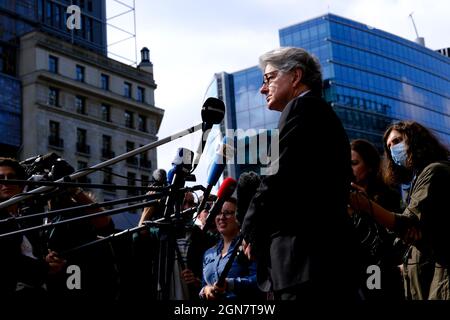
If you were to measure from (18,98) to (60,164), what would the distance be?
4391cm

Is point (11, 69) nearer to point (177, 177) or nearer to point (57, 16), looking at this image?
point (57, 16)

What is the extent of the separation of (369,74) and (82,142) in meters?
30.7

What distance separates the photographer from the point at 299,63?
336cm

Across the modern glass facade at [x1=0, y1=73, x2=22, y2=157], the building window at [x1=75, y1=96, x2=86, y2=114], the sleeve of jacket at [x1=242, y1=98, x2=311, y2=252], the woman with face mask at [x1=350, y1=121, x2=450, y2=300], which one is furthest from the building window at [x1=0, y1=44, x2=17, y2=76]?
the sleeve of jacket at [x1=242, y1=98, x2=311, y2=252]

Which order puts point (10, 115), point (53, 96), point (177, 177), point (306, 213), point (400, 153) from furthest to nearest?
point (53, 96) < point (10, 115) < point (400, 153) < point (177, 177) < point (306, 213)

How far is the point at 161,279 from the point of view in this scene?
3178 mm

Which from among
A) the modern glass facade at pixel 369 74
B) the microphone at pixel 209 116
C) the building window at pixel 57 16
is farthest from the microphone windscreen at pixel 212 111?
the modern glass facade at pixel 369 74

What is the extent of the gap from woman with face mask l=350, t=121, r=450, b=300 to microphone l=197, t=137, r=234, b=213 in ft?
2.50

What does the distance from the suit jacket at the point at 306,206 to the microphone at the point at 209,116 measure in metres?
0.35

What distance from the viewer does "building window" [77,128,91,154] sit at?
47.3m

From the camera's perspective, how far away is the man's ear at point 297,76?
10.9 feet

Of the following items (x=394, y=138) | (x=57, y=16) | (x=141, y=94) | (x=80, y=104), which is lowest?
(x=394, y=138)

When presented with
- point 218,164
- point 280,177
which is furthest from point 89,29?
point 280,177

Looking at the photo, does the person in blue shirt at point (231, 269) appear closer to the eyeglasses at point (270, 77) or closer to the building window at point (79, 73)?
the eyeglasses at point (270, 77)
